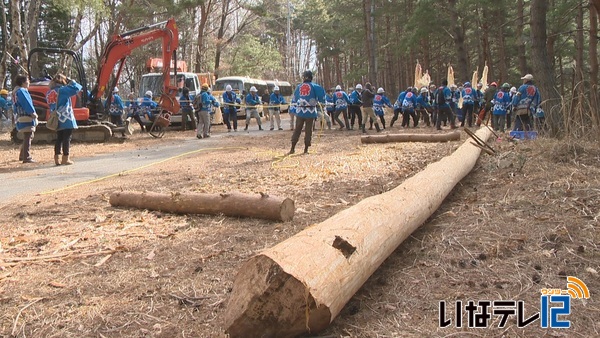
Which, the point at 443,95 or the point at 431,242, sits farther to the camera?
the point at 443,95

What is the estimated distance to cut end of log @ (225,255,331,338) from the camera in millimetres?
2934

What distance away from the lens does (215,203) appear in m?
5.94

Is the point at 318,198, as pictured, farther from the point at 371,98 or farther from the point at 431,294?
the point at 371,98

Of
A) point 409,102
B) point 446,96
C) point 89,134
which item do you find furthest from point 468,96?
point 89,134

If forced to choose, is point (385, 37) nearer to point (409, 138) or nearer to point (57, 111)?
point (409, 138)

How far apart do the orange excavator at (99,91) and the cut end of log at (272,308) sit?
14165mm

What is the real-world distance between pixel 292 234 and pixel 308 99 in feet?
22.2

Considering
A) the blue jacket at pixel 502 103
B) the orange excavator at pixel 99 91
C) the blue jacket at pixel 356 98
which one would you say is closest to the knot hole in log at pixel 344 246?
the orange excavator at pixel 99 91

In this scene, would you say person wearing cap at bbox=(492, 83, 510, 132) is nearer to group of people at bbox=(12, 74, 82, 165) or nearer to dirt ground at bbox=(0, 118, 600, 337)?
dirt ground at bbox=(0, 118, 600, 337)

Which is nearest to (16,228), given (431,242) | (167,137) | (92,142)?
(431,242)

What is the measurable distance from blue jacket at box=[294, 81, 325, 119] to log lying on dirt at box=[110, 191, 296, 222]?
224 inches

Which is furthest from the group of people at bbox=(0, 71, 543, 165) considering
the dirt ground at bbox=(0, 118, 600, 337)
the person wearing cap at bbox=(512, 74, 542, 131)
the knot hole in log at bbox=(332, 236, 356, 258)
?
the knot hole in log at bbox=(332, 236, 356, 258)

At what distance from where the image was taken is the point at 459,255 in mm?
4281

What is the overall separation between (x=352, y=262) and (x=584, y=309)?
1552mm
